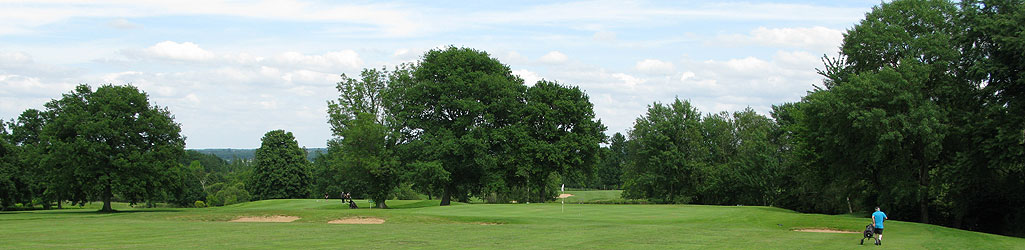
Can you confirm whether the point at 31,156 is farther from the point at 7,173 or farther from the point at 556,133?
the point at 556,133

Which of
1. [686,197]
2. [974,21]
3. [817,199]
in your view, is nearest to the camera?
[974,21]

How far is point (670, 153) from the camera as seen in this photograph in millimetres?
70000

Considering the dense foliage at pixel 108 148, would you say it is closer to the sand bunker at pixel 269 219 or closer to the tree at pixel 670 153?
the sand bunker at pixel 269 219

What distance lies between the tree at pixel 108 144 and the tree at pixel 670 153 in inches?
1712

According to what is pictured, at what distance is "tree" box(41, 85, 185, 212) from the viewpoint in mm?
46562

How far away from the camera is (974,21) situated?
34.9 m

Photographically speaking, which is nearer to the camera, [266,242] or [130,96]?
[266,242]

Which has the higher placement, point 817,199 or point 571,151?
point 571,151

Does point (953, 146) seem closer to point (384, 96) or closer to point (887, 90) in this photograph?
point (887, 90)

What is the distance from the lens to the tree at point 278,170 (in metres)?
94.5

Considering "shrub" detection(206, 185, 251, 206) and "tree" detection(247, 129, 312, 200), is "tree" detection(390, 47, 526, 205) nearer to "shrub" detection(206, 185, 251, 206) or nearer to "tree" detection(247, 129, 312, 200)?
"tree" detection(247, 129, 312, 200)

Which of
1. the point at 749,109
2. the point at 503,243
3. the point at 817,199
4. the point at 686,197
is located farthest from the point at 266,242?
the point at 749,109

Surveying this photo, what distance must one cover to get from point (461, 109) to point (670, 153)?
23473 mm

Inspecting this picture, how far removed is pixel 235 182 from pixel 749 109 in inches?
2730
